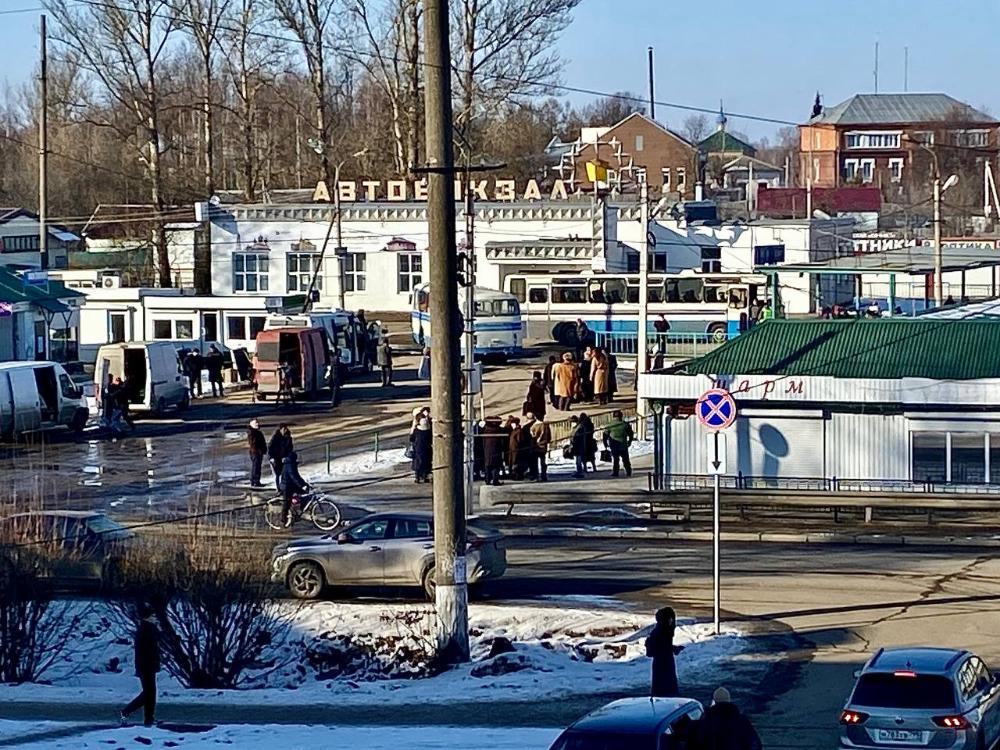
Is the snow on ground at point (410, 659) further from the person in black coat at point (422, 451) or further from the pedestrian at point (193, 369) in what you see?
the pedestrian at point (193, 369)

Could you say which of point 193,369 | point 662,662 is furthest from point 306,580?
point 193,369

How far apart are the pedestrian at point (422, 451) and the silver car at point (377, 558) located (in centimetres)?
983

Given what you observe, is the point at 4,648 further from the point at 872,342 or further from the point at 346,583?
the point at 872,342

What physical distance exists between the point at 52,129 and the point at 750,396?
81089 mm

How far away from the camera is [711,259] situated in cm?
7388

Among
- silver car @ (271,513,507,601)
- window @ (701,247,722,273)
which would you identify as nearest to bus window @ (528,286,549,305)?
window @ (701,247,722,273)

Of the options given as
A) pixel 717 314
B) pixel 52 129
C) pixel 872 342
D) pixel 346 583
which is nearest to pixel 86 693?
pixel 346 583

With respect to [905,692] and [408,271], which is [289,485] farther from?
[408,271]

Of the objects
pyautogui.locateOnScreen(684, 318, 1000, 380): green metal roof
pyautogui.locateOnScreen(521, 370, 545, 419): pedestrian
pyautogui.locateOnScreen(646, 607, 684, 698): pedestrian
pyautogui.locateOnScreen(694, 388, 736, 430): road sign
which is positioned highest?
pyautogui.locateOnScreen(684, 318, 1000, 380): green metal roof

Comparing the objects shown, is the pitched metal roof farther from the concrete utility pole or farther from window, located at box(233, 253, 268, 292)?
the concrete utility pole

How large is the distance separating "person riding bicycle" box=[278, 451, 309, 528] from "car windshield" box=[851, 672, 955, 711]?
57.8 feet

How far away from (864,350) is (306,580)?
1329 cm

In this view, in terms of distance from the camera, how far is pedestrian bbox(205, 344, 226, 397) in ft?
167

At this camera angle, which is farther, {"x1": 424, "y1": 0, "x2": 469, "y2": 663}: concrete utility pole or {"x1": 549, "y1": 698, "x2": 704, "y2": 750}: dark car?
{"x1": 424, "y1": 0, "x2": 469, "y2": 663}: concrete utility pole
